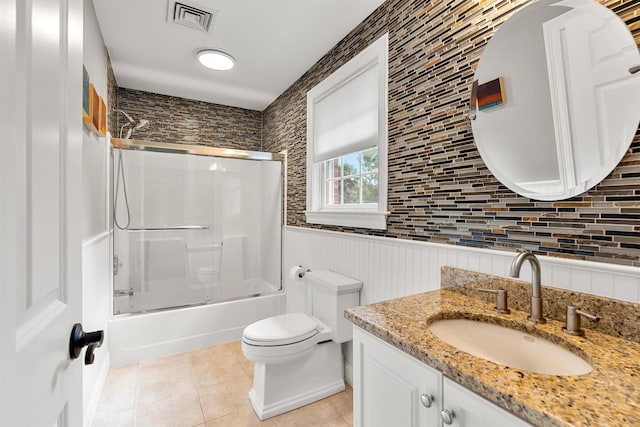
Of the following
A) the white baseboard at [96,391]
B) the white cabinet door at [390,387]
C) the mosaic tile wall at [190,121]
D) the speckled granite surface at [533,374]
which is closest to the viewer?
the speckled granite surface at [533,374]

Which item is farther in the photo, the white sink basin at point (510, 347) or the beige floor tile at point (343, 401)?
the beige floor tile at point (343, 401)

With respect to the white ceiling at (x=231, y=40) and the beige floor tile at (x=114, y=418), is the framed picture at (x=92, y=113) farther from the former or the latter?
the beige floor tile at (x=114, y=418)

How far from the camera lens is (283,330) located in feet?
5.96

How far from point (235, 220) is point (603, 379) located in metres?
2.89

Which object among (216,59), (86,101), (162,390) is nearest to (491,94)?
(86,101)

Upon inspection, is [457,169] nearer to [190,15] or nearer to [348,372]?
[348,372]

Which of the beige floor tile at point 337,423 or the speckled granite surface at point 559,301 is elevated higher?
the speckled granite surface at point 559,301

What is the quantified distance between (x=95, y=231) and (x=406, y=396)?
2036mm

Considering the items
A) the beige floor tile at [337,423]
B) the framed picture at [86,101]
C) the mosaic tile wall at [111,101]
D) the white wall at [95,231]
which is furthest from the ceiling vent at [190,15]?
the beige floor tile at [337,423]

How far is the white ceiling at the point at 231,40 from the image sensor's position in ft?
6.15

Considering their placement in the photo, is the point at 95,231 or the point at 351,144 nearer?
the point at 95,231

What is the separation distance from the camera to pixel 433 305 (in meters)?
1.16

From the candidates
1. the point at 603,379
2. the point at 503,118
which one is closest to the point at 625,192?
the point at 503,118

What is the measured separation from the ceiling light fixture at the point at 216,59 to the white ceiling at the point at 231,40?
0.06 m
